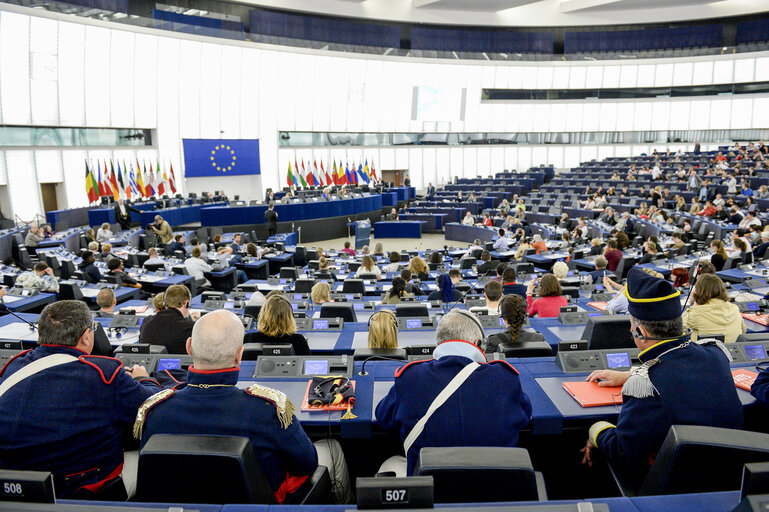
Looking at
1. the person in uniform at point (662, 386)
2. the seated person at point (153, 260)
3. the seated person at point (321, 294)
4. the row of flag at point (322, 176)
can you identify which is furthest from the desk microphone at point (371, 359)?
the row of flag at point (322, 176)

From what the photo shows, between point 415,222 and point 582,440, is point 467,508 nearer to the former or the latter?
point 582,440

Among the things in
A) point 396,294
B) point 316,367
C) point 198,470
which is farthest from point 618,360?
point 396,294

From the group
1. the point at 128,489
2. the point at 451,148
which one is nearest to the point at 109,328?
the point at 128,489

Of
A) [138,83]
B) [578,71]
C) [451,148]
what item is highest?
[578,71]

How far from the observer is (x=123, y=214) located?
1584 cm

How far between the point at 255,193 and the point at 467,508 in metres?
24.4

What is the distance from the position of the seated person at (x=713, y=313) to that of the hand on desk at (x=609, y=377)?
1395 millimetres

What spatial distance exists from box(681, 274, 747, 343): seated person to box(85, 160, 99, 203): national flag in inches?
778

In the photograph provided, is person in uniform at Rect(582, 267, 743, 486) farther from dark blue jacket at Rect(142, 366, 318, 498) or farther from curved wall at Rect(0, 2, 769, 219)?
curved wall at Rect(0, 2, 769, 219)

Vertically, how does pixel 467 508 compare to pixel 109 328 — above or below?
above

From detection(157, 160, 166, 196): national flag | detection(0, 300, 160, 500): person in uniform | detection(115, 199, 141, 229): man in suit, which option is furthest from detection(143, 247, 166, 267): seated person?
detection(157, 160, 166, 196): national flag

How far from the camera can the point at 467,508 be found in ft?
4.93

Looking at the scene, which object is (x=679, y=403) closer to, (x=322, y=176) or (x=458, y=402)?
(x=458, y=402)

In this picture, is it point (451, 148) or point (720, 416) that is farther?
point (451, 148)
